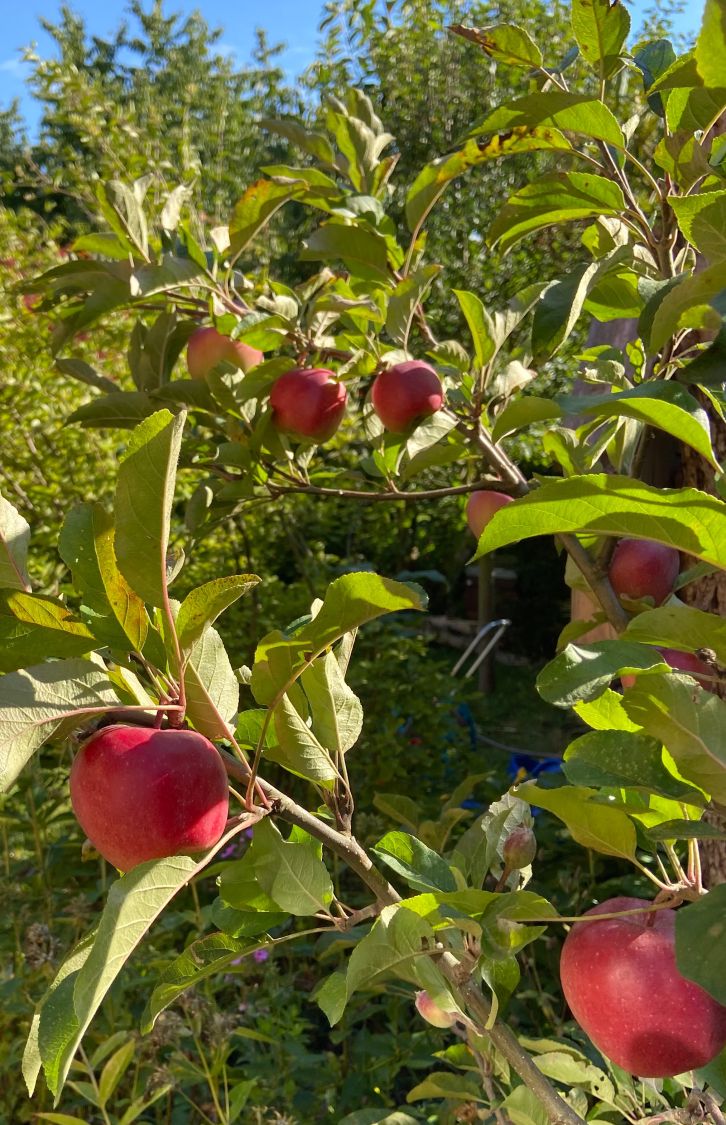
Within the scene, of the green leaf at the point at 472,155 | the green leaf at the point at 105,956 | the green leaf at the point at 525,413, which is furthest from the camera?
the green leaf at the point at 472,155

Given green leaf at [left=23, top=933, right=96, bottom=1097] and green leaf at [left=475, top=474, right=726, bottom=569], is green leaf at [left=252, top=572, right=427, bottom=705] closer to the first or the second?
green leaf at [left=475, top=474, right=726, bottom=569]

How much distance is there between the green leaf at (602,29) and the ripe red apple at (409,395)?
328 millimetres

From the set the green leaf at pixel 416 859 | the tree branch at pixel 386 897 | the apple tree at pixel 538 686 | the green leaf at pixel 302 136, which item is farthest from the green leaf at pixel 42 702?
the green leaf at pixel 302 136

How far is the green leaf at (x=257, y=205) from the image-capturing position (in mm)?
997

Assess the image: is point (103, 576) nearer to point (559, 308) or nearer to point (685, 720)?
point (685, 720)

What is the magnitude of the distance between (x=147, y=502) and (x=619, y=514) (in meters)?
0.22

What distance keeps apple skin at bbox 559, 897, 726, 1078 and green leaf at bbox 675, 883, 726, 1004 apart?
0.13 m

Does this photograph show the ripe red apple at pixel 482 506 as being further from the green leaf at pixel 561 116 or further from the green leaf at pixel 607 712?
the green leaf at pixel 607 712

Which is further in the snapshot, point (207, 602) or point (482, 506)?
point (482, 506)

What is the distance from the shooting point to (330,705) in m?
0.58

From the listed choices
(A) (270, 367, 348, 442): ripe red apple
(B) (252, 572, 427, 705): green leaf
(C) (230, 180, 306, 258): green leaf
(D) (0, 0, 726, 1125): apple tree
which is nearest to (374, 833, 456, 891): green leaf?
(D) (0, 0, 726, 1125): apple tree

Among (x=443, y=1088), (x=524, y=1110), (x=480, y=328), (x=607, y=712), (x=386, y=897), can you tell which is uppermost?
(x=480, y=328)

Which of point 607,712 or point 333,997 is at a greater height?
point 607,712

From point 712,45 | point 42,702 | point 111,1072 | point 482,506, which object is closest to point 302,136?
point 482,506
